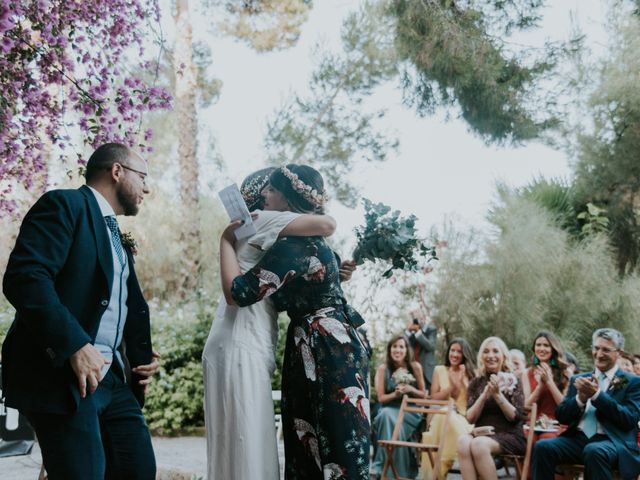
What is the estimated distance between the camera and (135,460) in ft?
8.20

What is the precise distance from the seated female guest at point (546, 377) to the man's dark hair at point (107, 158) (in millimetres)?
4567

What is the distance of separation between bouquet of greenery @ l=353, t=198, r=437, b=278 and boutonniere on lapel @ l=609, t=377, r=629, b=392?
2286 millimetres

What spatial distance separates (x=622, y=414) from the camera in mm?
5008

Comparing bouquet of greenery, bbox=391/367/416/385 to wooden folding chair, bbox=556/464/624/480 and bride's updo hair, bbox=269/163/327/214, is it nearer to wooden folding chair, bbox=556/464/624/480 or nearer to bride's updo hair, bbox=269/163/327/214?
wooden folding chair, bbox=556/464/624/480

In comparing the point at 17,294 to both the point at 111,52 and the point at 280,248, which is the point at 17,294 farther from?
the point at 111,52

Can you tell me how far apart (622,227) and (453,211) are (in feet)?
12.1

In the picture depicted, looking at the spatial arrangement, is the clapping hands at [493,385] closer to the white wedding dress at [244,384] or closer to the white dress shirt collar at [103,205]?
the white wedding dress at [244,384]

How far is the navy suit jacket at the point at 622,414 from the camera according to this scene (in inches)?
197

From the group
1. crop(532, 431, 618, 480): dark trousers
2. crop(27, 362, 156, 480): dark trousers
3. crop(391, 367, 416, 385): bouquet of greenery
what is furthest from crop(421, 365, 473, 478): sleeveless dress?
crop(27, 362, 156, 480): dark trousers

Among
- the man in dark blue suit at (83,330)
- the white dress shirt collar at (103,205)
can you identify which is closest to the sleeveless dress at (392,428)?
the man in dark blue suit at (83,330)

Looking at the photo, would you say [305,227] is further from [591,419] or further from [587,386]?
[591,419]

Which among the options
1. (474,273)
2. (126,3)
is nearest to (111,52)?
(126,3)

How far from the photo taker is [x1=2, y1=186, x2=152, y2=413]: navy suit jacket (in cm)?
217

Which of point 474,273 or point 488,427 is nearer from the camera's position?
point 488,427
